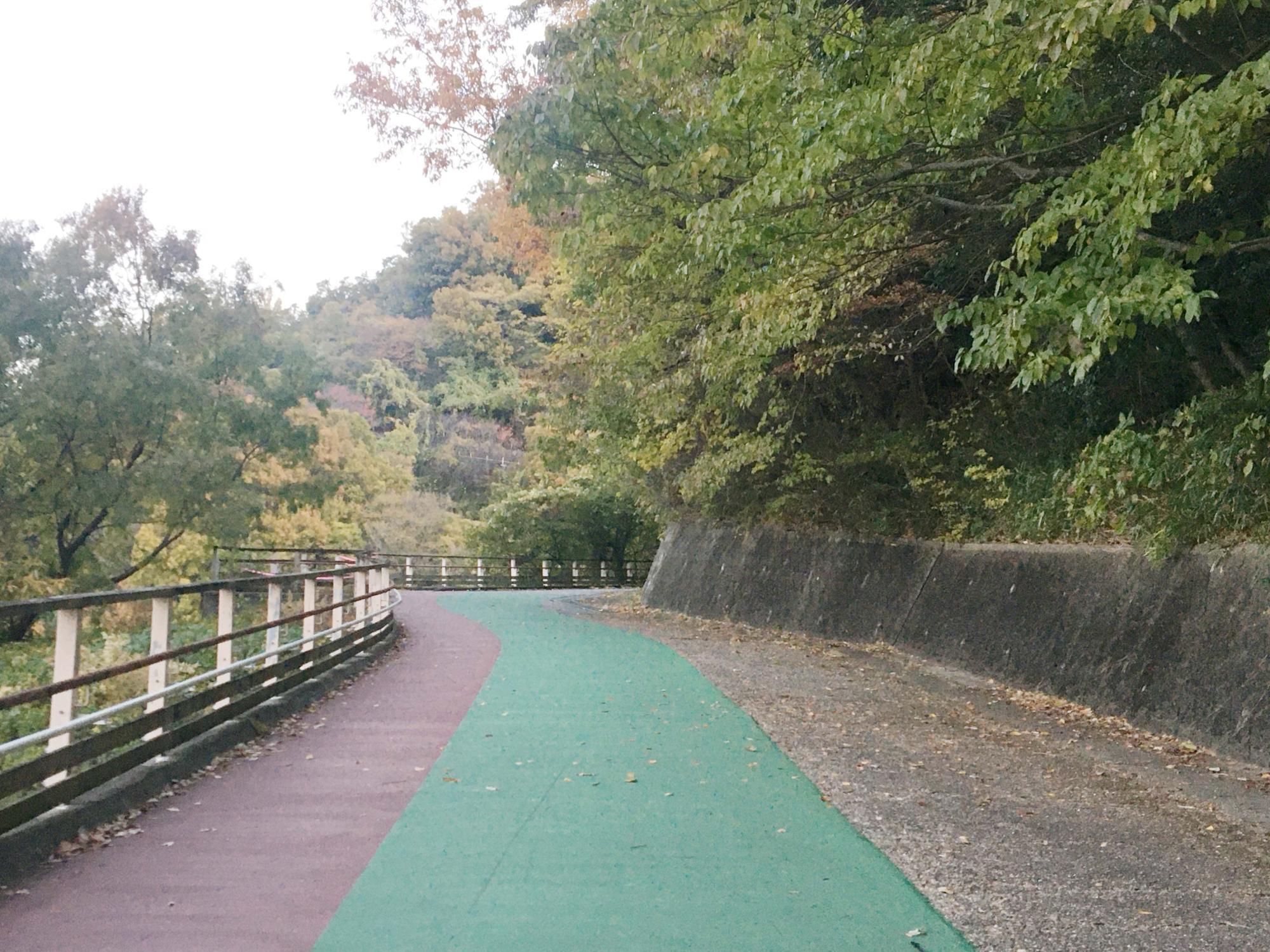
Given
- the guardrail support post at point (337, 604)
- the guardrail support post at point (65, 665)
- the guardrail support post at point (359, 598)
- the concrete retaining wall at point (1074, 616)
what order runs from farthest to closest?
the guardrail support post at point (359, 598)
the guardrail support post at point (337, 604)
the concrete retaining wall at point (1074, 616)
the guardrail support post at point (65, 665)

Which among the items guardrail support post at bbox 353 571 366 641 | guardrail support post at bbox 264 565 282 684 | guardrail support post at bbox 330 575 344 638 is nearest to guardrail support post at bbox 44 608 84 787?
guardrail support post at bbox 264 565 282 684

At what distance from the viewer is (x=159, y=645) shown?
288 inches

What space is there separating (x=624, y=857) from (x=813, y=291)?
22.2 feet

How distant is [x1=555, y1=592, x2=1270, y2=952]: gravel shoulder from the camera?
472 centimetres

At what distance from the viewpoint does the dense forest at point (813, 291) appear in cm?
724

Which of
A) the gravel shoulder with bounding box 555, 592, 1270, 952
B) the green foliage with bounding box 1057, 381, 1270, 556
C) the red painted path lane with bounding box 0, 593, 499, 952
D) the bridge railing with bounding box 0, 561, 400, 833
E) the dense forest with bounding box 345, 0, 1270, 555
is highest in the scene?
the dense forest with bounding box 345, 0, 1270, 555

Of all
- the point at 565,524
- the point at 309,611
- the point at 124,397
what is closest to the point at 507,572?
the point at 565,524

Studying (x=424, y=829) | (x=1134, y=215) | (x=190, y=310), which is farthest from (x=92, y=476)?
(x=1134, y=215)

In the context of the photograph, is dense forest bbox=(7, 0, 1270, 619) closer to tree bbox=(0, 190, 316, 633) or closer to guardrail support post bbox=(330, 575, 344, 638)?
tree bbox=(0, 190, 316, 633)

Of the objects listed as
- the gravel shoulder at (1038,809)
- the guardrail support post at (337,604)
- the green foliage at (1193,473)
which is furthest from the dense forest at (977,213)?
the guardrail support post at (337,604)

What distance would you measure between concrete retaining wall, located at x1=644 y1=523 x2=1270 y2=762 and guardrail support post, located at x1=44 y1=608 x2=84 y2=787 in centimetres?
760

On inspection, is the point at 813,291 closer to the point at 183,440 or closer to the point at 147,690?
the point at 147,690

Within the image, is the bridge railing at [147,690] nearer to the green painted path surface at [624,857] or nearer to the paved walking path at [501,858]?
the paved walking path at [501,858]

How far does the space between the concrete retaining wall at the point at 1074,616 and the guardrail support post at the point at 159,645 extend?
291 inches
